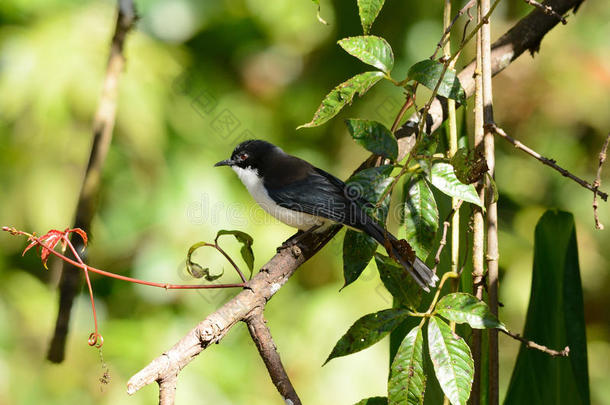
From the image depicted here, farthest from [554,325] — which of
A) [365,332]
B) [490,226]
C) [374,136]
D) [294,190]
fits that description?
[294,190]

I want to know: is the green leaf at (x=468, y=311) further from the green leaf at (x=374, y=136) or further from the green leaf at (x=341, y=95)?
the green leaf at (x=341, y=95)

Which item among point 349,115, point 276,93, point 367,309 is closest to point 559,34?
point 349,115

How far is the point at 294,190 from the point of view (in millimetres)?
2184

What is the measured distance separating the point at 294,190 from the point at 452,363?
1.19 metres

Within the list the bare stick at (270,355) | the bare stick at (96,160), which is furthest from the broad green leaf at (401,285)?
the bare stick at (96,160)

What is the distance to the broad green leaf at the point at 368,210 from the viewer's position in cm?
119

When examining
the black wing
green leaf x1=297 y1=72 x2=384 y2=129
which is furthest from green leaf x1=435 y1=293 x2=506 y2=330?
the black wing

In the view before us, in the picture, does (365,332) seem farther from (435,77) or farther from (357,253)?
(435,77)

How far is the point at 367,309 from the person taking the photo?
10.4 ft

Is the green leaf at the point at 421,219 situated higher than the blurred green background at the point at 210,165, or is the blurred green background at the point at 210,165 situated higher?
the blurred green background at the point at 210,165

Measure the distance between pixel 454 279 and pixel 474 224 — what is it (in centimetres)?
13

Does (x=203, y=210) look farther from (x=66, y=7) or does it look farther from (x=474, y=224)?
(x=474, y=224)

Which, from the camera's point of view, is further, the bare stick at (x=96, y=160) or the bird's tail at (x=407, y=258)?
the bare stick at (x=96, y=160)

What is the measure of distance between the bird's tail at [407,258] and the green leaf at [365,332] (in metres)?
0.10
